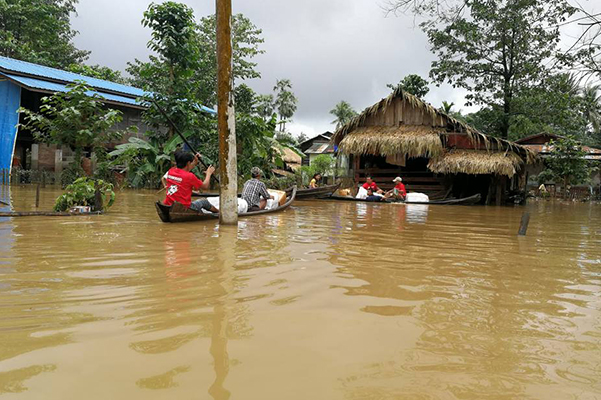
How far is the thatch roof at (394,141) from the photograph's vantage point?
53.3 feet

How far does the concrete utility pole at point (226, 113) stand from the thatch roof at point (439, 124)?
1084 centimetres

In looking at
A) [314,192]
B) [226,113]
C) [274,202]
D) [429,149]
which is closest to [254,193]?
[274,202]

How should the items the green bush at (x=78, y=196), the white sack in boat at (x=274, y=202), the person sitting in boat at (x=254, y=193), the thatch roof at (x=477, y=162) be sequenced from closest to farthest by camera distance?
the green bush at (x=78, y=196) → the person sitting in boat at (x=254, y=193) → the white sack in boat at (x=274, y=202) → the thatch roof at (x=477, y=162)

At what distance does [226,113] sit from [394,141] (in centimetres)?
1099

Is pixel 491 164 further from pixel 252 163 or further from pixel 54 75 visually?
pixel 54 75

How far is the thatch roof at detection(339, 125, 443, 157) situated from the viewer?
16234 millimetres

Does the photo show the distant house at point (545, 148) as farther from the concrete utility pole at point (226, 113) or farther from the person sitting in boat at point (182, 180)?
the person sitting in boat at point (182, 180)

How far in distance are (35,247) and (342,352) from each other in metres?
3.61

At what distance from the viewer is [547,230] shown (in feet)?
A: 24.8

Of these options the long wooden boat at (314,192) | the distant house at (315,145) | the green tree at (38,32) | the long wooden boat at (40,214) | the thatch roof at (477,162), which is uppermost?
the green tree at (38,32)

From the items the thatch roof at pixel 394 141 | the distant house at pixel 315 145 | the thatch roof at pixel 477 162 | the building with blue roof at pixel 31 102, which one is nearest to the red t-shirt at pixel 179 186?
the thatch roof at pixel 394 141

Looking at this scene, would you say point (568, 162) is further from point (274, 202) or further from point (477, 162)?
point (274, 202)

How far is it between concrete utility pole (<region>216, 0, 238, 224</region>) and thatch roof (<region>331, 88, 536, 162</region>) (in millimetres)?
10838

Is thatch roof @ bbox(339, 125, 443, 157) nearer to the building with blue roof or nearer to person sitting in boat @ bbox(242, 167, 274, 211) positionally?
the building with blue roof
